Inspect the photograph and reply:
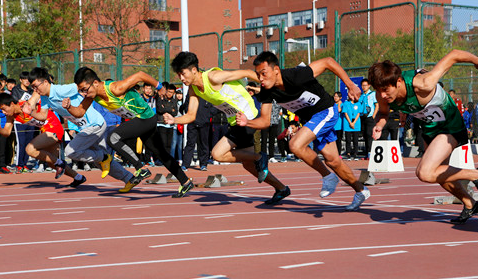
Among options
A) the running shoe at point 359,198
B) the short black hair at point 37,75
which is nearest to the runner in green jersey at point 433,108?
A: the running shoe at point 359,198

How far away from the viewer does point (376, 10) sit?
2052 cm

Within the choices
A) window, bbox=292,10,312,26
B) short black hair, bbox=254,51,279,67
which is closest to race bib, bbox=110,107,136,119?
short black hair, bbox=254,51,279,67

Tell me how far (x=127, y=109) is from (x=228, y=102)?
2.29 m

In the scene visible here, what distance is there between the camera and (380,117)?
8266mm

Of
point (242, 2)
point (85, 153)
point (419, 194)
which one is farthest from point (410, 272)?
point (242, 2)


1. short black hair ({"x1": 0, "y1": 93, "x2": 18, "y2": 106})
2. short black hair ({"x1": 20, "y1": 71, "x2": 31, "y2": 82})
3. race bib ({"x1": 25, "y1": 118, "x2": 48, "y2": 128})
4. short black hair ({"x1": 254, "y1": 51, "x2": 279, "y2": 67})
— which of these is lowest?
race bib ({"x1": 25, "y1": 118, "x2": 48, "y2": 128})

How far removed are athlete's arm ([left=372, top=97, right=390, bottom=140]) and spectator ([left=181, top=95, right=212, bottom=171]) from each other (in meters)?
9.76

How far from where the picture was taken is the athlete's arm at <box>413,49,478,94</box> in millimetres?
7434

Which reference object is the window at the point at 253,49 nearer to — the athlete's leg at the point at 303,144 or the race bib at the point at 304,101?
the race bib at the point at 304,101

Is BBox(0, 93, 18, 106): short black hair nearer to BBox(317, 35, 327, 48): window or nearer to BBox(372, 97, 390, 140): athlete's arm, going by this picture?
BBox(372, 97, 390, 140): athlete's arm

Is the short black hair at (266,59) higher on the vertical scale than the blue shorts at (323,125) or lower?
higher

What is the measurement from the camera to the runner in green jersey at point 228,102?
995 centimetres

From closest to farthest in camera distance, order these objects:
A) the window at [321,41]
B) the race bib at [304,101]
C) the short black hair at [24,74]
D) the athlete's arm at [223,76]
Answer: the race bib at [304,101], the athlete's arm at [223,76], the short black hair at [24,74], the window at [321,41]

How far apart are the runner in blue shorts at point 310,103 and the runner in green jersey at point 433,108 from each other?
3.83 feet
